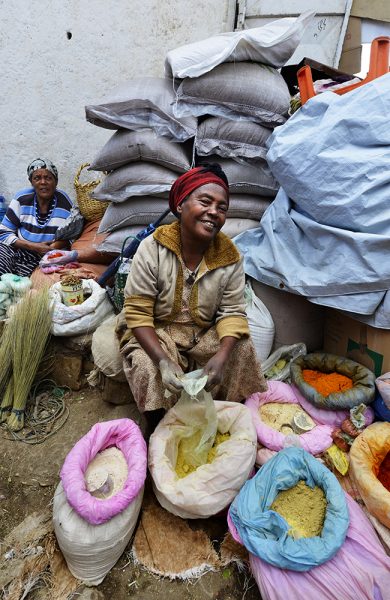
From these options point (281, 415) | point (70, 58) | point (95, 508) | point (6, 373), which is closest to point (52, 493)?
point (95, 508)

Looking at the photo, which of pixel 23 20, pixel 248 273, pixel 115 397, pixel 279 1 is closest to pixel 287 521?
pixel 115 397

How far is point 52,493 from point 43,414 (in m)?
0.57

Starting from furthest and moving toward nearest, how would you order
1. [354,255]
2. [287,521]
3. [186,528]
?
[354,255]
[186,528]
[287,521]

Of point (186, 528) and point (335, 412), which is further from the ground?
point (335, 412)

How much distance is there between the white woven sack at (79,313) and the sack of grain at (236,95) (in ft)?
4.35

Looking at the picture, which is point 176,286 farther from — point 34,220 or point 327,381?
point 34,220

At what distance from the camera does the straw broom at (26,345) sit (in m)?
2.21

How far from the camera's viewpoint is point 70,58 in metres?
3.38

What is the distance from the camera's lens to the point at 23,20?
3172mm

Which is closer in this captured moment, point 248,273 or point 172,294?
point 172,294

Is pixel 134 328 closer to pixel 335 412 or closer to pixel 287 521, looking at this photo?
pixel 287 521

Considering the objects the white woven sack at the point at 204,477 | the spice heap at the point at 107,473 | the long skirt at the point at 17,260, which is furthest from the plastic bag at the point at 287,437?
the long skirt at the point at 17,260

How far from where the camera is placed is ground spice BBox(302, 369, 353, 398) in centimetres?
212

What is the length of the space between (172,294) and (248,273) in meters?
0.76
